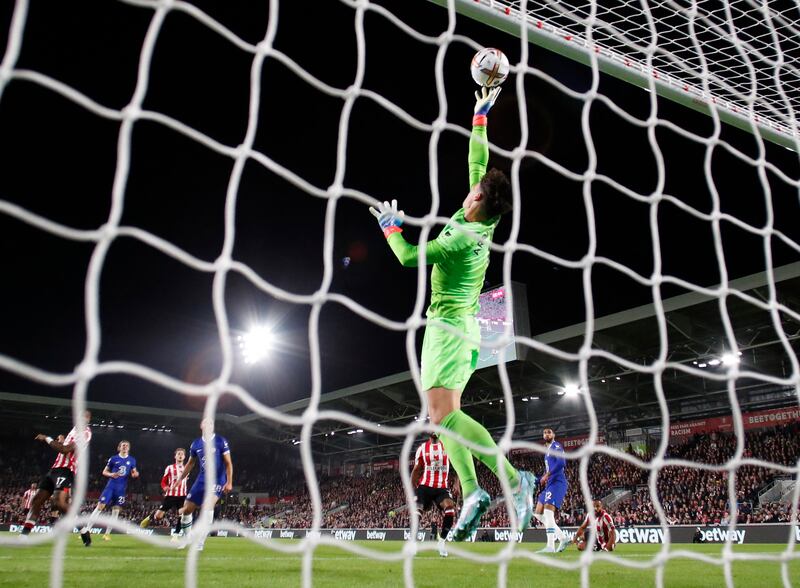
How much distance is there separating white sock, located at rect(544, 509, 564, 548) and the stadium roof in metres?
4.23

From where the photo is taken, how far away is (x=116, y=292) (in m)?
25.0

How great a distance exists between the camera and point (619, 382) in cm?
2575

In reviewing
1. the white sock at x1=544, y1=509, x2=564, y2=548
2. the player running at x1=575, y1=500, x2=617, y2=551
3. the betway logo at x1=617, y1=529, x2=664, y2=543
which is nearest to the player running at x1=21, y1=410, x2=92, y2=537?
the white sock at x1=544, y1=509, x2=564, y2=548

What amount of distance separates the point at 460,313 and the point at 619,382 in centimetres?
2439

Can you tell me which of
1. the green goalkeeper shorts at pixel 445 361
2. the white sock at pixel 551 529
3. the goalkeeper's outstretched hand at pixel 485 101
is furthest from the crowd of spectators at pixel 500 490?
the goalkeeper's outstretched hand at pixel 485 101

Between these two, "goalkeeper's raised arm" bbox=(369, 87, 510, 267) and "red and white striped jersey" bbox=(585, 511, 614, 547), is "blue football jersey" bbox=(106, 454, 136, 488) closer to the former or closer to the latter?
"red and white striped jersey" bbox=(585, 511, 614, 547)

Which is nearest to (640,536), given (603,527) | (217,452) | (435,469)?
(603,527)

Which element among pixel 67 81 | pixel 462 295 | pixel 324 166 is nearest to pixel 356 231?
pixel 324 166

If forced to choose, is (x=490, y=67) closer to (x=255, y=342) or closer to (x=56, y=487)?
(x=56, y=487)

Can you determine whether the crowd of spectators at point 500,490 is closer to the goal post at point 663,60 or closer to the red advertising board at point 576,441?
the red advertising board at point 576,441

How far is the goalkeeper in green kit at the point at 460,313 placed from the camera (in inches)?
120

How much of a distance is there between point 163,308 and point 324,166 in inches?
592

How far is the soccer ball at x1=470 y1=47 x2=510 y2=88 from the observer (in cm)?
351

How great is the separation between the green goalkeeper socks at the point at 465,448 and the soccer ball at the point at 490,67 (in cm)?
190
